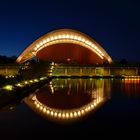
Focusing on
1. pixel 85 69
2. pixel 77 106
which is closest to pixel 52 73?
pixel 85 69

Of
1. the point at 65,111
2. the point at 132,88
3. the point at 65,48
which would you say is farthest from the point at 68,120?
the point at 65,48

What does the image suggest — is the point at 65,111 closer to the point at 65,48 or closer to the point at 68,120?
the point at 68,120

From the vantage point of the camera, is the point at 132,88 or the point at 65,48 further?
the point at 65,48

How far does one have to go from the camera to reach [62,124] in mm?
8578

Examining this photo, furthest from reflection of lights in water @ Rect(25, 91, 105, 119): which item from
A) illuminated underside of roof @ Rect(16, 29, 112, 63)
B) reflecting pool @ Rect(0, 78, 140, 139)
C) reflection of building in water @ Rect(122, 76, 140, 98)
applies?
illuminated underside of roof @ Rect(16, 29, 112, 63)

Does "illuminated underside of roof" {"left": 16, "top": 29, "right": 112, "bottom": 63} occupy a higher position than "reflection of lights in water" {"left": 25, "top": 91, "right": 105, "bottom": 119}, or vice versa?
"illuminated underside of roof" {"left": 16, "top": 29, "right": 112, "bottom": 63}

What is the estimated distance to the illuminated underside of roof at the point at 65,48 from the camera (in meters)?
49.1

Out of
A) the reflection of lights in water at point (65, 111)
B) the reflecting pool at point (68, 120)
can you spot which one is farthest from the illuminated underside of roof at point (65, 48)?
the reflection of lights in water at point (65, 111)

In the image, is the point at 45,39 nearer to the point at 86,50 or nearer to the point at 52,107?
the point at 86,50

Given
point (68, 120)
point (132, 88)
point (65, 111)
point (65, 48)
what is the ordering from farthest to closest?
point (65, 48) → point (132, 88) → point (65, 111) → point (68, 120)

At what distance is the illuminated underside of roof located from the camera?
161 feet

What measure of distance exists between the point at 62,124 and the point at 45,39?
40.8m

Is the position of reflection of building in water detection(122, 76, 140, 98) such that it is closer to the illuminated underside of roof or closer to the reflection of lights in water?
the reflection of lights in water

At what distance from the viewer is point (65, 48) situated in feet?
163
